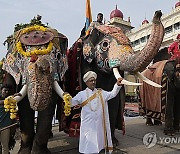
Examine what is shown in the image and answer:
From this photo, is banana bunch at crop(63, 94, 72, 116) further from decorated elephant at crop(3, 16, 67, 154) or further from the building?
the building

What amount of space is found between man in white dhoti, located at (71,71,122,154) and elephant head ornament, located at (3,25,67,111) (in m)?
0.42

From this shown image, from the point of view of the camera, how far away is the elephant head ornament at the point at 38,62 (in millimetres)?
3129

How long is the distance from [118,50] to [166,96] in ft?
6.50

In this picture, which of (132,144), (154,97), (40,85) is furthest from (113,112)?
(154,97)

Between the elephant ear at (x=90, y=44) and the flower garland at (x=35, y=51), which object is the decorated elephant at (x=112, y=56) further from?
the flower garland at (x=35, y=51)

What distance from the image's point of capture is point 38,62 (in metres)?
3.20

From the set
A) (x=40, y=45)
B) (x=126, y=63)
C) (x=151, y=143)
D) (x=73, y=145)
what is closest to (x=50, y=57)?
(x=40, y=45)

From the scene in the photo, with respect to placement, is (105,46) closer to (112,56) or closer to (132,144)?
(112,56)

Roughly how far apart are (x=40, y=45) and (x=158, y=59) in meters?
3.90

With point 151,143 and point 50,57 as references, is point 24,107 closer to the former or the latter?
point 50,57

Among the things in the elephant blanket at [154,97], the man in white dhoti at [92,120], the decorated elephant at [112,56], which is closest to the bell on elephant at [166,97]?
the elephant blanket at [154,97]

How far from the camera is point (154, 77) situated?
5.82 m

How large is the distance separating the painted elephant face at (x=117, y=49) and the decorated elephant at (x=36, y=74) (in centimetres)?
52

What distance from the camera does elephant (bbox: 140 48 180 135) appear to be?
5.07 metres
